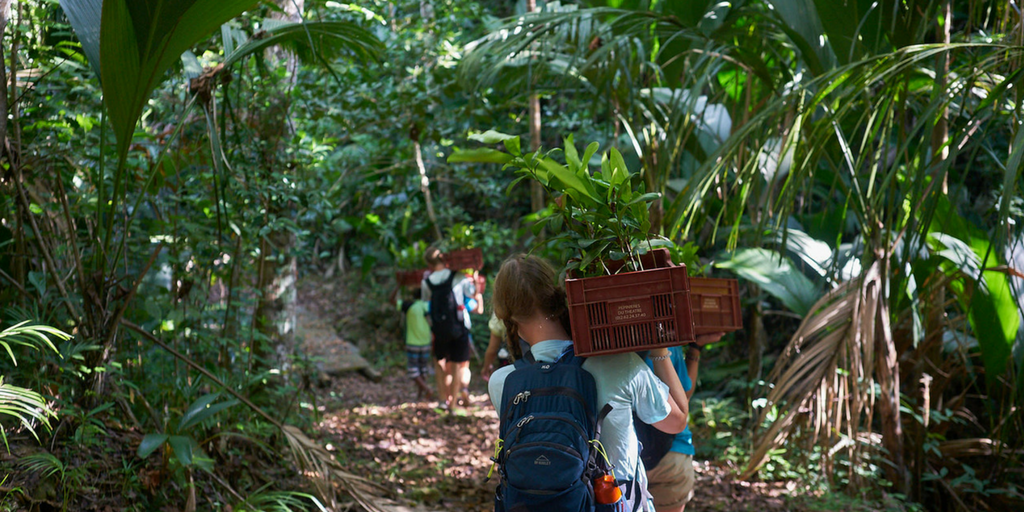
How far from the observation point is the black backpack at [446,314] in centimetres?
599

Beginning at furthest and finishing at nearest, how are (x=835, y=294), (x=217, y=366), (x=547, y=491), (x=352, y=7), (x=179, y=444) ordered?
1. (x=352, y=7)
2. (x=217, y=366)
3. (x=835, y=294)
4. (x=179, y=444)
5. (x=547, y=491)

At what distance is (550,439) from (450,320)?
4.27 m

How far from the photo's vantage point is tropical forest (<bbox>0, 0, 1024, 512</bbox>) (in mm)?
2021

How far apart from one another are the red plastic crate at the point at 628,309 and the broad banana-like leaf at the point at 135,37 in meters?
1.53

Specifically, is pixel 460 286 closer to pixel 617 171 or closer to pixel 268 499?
pixel 268 499

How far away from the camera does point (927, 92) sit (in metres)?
3.59

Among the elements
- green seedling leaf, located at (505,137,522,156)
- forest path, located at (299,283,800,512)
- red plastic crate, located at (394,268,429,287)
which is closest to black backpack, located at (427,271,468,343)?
forest path, located at (299,283,800,512)

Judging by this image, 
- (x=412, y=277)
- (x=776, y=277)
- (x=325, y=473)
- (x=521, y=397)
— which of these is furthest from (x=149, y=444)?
(x=412, y=277)

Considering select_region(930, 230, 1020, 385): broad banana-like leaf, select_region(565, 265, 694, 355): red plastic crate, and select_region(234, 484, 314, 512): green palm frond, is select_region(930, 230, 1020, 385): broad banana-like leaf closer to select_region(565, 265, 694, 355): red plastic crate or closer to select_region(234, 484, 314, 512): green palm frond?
select_region(565, 265, 694, 355): red plastic crate

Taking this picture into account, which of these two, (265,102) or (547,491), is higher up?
(265,102)

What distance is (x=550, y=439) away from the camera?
1.80 metres

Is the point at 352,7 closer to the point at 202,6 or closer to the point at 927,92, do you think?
Result: the point at 202,6

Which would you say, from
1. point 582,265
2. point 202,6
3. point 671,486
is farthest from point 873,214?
point 202,6

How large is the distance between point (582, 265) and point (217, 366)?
2.83m
